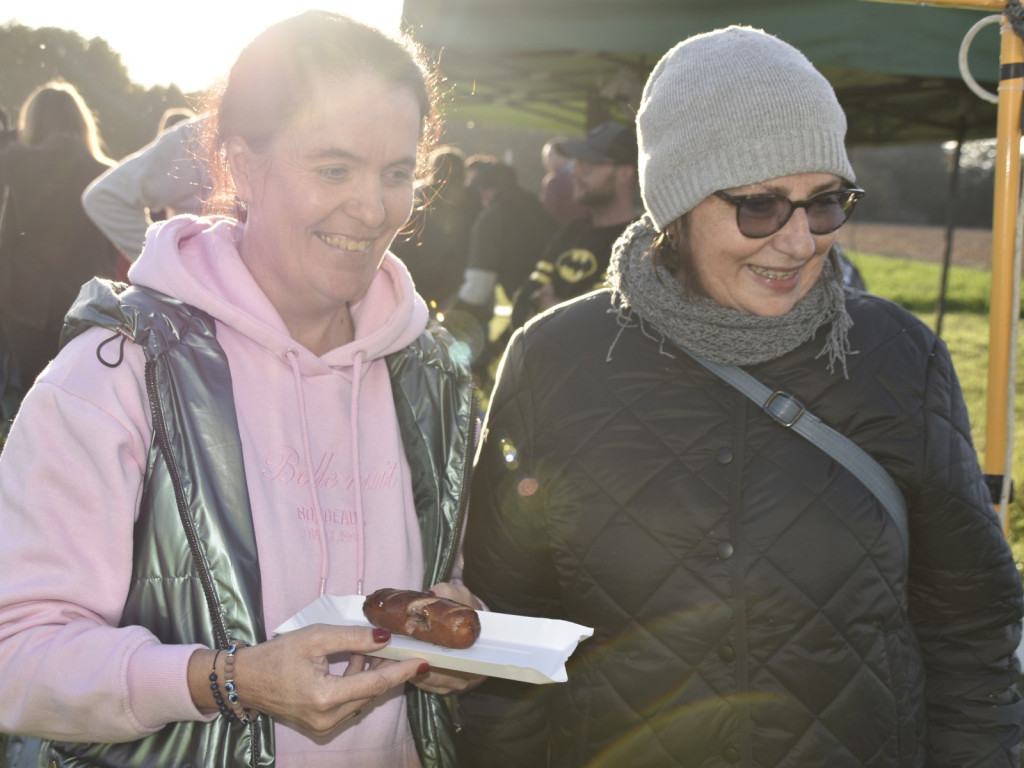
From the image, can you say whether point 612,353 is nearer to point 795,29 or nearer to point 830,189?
point 830,189

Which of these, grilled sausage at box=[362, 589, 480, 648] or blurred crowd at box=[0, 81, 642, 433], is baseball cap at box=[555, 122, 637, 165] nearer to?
blurred crowd at box=[0, 81, 642, 433]

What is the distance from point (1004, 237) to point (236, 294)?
2284 millimetres

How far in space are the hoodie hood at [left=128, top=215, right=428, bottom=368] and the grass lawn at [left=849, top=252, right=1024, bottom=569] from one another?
203cm

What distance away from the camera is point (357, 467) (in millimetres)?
1895

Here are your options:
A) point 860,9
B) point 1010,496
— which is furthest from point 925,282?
point 1010,496

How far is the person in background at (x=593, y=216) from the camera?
5.55 m

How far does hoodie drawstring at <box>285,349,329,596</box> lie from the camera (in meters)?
1.79

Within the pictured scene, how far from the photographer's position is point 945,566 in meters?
1.85

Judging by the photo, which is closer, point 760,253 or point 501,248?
point 760,253

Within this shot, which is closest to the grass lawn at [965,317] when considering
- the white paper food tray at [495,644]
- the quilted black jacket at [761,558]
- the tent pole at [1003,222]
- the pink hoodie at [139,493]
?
the tent pole at [1003,222]

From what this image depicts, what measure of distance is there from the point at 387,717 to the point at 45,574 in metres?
0.75

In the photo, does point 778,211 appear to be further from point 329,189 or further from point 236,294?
point 236,294

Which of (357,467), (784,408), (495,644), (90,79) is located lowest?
(495,644)

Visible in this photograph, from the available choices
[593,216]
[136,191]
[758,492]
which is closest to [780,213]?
[758,492]
